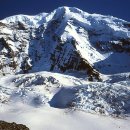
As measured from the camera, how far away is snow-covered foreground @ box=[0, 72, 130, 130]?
40312 mm

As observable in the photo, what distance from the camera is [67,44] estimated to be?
4439 inches

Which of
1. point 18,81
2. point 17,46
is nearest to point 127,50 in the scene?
point 17,46

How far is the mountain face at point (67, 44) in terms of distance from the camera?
340 feet

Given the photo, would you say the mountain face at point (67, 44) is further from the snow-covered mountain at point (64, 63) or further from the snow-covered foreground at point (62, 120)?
the snow-covered foreground at point (62, 120)

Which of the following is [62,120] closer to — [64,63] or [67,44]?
[64,63]

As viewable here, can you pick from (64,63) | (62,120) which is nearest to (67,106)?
(62,120)

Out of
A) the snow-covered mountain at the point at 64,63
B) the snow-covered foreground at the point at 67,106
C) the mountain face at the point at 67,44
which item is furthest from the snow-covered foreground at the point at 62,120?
the mountain face at the point at 67,44

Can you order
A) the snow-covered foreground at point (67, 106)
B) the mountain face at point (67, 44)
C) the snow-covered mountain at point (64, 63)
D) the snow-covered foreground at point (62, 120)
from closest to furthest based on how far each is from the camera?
the snow-covered foreground at point (62, 120)
the snow-covered foreground at point (67, 106)
the snow-covered mountain at point (64, 63)
the mountain face at point (67, 44)

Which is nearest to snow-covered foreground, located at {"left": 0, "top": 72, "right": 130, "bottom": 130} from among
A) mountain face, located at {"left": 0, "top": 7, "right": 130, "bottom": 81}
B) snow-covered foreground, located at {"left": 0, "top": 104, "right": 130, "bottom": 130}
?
snow-covered foreground, located at {"left": 0, "top": 104, "right": 130, "bottom": 130}

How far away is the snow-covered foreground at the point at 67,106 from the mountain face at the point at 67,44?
1467 inches

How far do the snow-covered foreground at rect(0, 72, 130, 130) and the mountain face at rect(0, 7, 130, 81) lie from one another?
37.3 meters

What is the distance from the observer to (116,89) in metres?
53.2

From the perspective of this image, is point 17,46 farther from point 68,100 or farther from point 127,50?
point 68,100

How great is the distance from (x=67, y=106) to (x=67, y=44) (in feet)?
211
